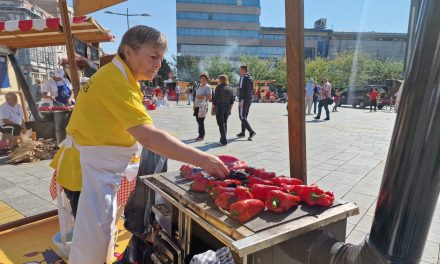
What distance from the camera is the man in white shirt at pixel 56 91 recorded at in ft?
25.3

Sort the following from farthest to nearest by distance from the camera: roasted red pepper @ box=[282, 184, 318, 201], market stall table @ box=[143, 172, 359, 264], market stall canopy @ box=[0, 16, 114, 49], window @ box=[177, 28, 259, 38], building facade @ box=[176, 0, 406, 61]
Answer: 1. window @ box=[177, 28, 259, 38]
2. building facade @ box=[176, 0, 406, 61]
3. market stall canopy @ box=[0, 16, 114, 49]
4. roasted red pepper @ box=[282, 184, 318, 201]
5. market stall table @ box=[143, 172, 359, 264]

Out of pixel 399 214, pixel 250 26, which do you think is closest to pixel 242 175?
pixel 399 214

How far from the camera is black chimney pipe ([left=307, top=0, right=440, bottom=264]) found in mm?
1146

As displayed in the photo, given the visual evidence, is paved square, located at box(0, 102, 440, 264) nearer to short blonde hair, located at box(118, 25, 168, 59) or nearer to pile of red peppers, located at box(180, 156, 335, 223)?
pile of red peppers, located at box(180, 156, 335, 223)

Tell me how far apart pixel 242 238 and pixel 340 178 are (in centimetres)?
408

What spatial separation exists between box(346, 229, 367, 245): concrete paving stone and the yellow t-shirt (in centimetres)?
229

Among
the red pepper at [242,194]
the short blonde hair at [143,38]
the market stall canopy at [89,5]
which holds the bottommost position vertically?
the red pepper at [242,194]

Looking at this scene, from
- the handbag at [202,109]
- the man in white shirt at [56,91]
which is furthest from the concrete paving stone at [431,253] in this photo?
the man in white shirt at [56,91]

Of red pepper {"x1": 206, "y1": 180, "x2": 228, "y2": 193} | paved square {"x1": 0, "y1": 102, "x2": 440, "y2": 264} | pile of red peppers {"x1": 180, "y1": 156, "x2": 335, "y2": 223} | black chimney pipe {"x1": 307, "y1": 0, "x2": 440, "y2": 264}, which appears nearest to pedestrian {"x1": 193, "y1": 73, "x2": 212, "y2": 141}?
paved square {"x1": 0, "y1": 102, "x2": 440, "y2": 264}

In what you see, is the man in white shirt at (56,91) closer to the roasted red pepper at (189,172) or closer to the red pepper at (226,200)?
the roasted red pepper at (189,172)

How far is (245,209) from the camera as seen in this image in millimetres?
1471

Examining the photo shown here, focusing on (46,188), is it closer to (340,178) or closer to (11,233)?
(11,233)

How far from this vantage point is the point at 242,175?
1.96 meters

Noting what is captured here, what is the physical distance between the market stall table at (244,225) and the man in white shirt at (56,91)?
22.7 ft
